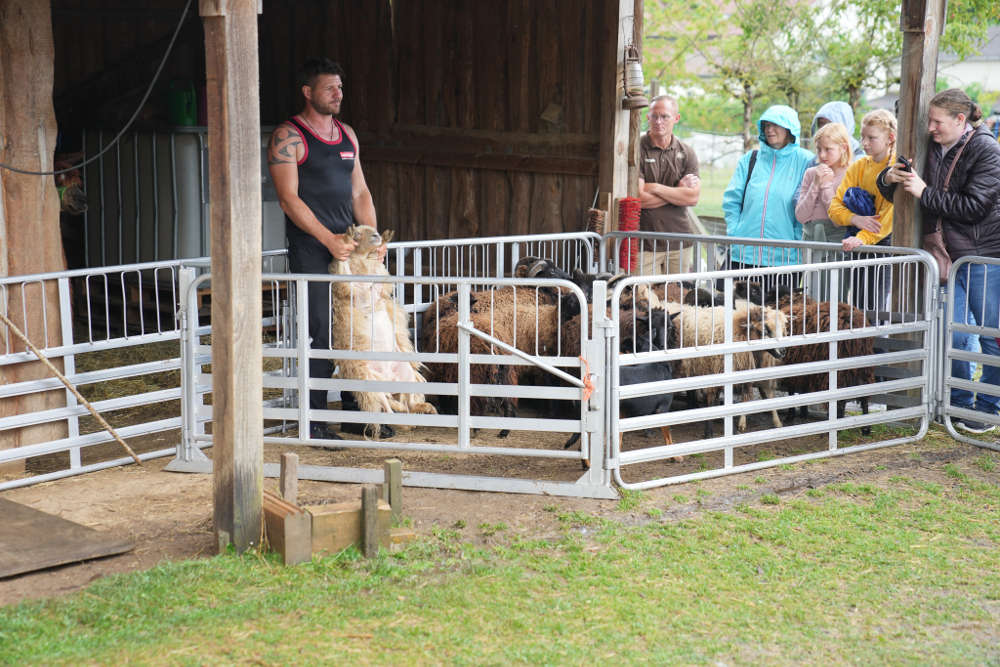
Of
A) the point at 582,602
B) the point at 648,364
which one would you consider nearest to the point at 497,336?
the point at 648,364

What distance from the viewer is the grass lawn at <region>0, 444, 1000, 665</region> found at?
446 cm

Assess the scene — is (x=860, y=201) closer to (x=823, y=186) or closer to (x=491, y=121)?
(x=823, y=186)

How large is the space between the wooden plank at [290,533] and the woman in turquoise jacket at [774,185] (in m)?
5.23

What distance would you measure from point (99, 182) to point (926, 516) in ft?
33.8

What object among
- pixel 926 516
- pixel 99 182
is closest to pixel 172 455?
pixel 926 516

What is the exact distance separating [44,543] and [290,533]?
4.33ft

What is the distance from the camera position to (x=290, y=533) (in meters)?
5.30

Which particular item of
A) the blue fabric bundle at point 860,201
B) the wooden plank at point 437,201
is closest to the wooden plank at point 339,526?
the blue fabric bundle at point 860,201

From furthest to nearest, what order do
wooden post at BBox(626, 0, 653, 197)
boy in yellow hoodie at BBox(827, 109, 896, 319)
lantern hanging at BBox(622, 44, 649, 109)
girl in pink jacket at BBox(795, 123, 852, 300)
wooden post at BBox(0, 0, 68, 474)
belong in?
wooden post at BBox(626, 0, 653, 197), lantern hanging at BBox(622, 44, 649, 109), girl in pink jacket at BBox(795, 123, 852, 300), boy in yellow hoodie at BBox(827, 109, 896, 319), wooden post at BBox(0, 0, 68, 474)

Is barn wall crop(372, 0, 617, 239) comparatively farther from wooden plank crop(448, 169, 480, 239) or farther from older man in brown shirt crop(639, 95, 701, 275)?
older man in brown shirt crop(639, 95, 701, 275)

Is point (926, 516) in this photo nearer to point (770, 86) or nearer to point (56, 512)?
point (56, 512)

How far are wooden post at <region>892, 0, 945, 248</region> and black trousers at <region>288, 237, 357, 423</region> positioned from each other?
4.20m

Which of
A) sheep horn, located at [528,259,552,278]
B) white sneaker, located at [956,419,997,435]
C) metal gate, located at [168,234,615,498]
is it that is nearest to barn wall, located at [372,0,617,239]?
sheep horn, located at [528,259,552,278]

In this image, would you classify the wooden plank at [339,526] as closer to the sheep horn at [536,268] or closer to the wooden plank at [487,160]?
the sheep horn at [536,268]
